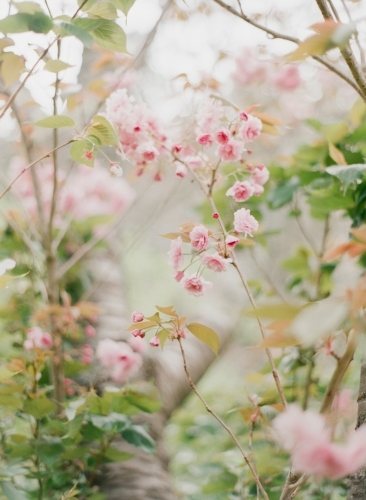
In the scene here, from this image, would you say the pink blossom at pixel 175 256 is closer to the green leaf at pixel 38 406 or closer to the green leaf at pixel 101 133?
the green leaf at pixel 101 133

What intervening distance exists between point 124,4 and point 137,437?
759 mm

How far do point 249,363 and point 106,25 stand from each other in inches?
161

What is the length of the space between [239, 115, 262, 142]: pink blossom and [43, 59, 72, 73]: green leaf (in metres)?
0.29

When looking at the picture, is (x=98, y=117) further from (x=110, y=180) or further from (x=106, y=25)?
(x=110, y=180)

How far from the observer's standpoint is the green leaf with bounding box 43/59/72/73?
2.20 feet

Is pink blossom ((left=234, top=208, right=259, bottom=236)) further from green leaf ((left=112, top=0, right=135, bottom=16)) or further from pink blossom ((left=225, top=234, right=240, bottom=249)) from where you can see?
green leaf ((left=112, top=0, right=135, bottom=16))

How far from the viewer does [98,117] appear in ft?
2.05

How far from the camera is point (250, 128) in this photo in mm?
716

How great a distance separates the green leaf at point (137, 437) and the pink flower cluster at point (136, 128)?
52cm

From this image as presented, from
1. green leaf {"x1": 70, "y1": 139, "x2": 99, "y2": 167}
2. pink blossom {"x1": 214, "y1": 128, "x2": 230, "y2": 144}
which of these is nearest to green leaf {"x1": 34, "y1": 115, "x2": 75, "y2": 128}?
green leaf {"x1": 70, "y1": 139, "x2": 99, "y2": 167}

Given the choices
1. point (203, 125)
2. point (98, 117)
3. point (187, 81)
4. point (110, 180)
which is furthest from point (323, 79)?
point (98, 117)

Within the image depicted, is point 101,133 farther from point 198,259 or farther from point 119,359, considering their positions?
point 119,359

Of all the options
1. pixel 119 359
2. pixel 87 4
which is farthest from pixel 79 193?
pixel 87 4

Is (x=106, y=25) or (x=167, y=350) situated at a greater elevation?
(x=106, y=25)
